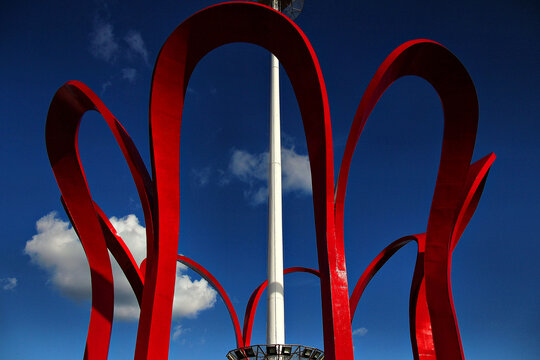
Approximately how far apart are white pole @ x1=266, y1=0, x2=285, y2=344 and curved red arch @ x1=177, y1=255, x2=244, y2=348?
10.6m

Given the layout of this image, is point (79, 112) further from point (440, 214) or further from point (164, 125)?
point (440, 214)

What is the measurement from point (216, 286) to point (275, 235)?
463 inches

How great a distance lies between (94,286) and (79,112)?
25.4ft

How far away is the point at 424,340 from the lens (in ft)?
73.0

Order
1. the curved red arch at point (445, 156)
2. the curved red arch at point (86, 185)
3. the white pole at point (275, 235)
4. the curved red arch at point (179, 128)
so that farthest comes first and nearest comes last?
the white pole at point (275, 235)
the curved red arch at point (445, 156)
the curved red arch at point (86, 185)
the curved red arch at point (179, 128)

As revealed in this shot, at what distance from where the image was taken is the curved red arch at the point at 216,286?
28734 mm

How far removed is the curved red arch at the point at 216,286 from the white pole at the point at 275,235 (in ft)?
34.7

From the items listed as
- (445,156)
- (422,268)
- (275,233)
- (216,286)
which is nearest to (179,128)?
(275,233)

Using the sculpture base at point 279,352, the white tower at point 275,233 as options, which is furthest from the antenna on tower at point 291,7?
the sculpture base at point 279,352

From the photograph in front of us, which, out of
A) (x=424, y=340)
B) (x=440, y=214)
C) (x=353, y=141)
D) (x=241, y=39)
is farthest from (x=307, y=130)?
(x=424, y=340)

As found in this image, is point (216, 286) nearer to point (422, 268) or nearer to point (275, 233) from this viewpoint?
point (275, 233)

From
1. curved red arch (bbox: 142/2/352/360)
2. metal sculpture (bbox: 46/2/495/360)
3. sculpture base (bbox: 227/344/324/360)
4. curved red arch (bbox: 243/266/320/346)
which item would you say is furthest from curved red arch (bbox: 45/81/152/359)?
curved red arch (bbox: 243/266/320/346)

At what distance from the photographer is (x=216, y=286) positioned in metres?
30.3

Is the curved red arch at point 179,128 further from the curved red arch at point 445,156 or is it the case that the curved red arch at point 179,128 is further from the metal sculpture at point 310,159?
the curved red arch at point 445,156
